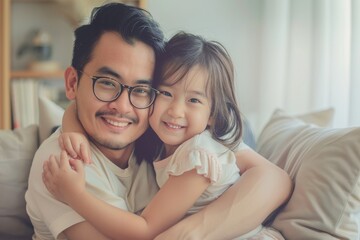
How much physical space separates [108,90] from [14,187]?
46 cm

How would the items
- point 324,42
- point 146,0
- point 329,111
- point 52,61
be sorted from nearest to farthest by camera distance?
point 329,111
point 324,42
point 146,0
point 52,61

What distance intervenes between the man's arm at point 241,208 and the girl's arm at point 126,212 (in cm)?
3

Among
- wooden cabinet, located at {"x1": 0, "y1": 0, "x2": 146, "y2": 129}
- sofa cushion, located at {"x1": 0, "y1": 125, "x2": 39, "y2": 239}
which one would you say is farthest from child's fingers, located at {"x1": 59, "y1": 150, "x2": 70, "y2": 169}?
wooden cabinet, located at {"x1": 0, "y1": 0, "x2": 146, "y2": 129}

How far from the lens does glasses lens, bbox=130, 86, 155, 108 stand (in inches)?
38.2

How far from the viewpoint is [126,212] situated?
910 mm

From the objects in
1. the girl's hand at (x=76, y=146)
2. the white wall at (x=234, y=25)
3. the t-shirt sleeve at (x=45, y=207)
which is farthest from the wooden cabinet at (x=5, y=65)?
the girl's hand at (x=76, y=146)

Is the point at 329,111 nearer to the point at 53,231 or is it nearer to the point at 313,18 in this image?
the point at 313,18

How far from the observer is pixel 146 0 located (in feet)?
8.50

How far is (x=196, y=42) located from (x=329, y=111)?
2.40ft

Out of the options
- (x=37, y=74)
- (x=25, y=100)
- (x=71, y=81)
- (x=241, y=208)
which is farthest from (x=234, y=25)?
(x=241, y=208)

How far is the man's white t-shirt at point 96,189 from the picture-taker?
0.95 meters

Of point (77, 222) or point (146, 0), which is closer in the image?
point (77, 222)

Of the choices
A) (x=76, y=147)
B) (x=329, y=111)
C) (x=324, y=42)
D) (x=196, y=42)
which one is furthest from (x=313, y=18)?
(x=76, y=147)

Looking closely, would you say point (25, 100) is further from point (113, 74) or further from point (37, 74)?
point (113, 74)
